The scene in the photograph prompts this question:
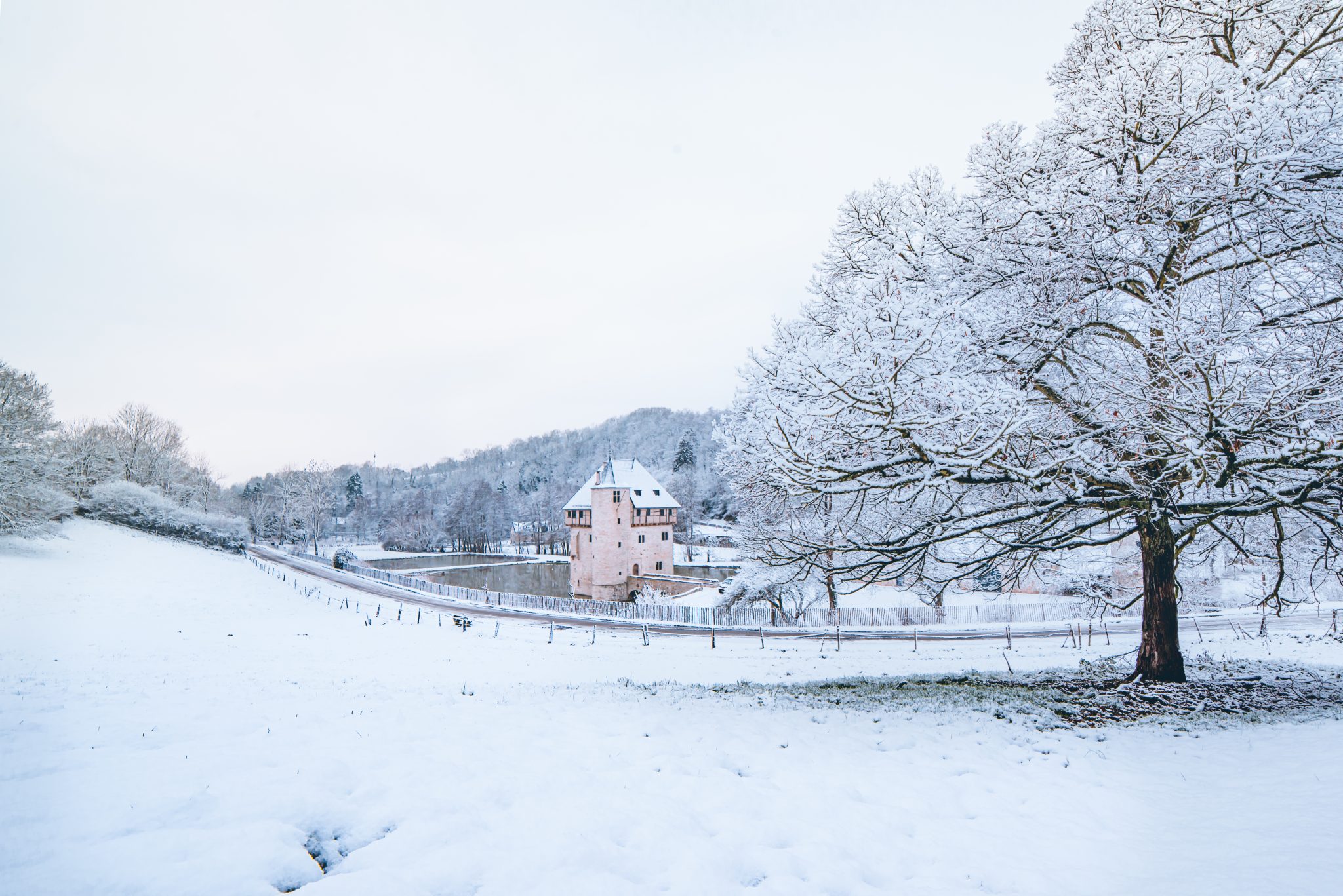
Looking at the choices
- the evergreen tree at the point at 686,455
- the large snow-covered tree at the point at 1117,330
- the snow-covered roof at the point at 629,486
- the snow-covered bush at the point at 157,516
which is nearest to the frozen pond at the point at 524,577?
the snow-covered roof at the point at 629,486

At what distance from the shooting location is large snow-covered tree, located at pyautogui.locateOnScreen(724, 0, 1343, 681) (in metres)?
5.88

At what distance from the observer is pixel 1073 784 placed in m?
4.93

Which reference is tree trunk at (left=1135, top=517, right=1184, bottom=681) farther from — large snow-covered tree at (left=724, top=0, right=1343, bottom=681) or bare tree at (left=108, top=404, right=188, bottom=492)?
bare tree at (left=108, top=404, right=188, bottom=492)

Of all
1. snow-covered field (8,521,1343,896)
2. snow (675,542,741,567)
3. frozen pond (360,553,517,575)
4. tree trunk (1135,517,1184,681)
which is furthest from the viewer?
frozen pond (360,553,517,575)

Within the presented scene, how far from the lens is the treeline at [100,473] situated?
6930 mm

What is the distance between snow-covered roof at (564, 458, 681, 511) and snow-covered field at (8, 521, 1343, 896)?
36706 millimetres

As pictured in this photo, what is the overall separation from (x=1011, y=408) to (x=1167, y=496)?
8.16ft

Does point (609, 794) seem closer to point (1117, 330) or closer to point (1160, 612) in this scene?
point (1117, 330)

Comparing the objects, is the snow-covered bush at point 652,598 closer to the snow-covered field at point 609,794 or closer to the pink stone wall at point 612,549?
the pink stone wall at point 612,549

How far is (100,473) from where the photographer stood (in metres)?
22.7

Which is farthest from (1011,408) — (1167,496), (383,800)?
(383,800)

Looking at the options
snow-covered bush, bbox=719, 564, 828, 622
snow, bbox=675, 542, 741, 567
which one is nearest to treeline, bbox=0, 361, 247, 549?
snow-covered bush, bbox=719, 564, 828, 622

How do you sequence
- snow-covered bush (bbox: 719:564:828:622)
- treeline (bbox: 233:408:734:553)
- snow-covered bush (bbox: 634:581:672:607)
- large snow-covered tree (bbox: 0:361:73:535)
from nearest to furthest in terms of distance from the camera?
1. large snow-covered tree (bbox: 0:361:73:535)
2. snow-covered bush (bbox: 719:564:828:622)
3. snow-covered bush (bbox: 634:581:672:607)
4. treeline (bbox: 233:408:734:553)

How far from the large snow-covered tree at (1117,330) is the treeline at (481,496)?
166ft
